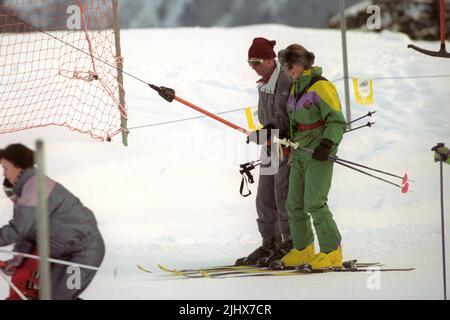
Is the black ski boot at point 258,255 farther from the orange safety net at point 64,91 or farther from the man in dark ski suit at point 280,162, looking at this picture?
the orange safety net at point 64,91

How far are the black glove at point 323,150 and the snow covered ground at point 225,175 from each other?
800mm

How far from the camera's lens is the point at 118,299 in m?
6.99

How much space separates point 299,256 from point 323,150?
35.4 inches

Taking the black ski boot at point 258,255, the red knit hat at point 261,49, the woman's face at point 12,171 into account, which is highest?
the red knit hat at point 261,49

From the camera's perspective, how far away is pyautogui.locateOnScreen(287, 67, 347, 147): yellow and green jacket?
7047mm

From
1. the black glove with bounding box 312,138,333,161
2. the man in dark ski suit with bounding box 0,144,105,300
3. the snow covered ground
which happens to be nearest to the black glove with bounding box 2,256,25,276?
the man in dark ski suit with bounding box 0,144,105,300

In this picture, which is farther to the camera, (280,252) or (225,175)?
(225,175)

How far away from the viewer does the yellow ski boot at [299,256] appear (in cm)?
754

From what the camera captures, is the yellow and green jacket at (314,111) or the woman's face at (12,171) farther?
the yellow and green jacket at (314,111)

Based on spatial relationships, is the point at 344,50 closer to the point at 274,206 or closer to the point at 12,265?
the point at 274,206

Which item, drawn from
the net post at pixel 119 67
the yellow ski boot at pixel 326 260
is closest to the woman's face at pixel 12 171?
the yellow ski boot at pixel 326 260

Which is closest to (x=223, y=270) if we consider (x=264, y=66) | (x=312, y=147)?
(x=312, y=147)

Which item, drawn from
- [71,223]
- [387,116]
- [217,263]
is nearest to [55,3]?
[387,116]

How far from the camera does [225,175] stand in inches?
433
